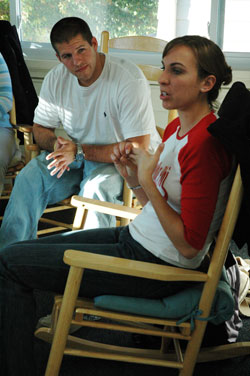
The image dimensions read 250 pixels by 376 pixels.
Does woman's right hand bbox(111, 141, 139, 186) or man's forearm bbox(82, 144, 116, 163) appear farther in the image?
man's forearm bbox(82, 144, 116, 163)

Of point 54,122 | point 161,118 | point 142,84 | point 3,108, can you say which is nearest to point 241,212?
point 142,84

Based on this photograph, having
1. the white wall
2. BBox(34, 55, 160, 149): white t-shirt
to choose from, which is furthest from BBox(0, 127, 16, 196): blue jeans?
the white wall

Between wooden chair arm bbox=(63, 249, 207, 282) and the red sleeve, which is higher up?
the red sleeve

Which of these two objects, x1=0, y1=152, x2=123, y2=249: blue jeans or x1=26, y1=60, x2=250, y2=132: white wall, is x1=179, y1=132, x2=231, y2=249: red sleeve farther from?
x1=26, y1=60, x2=250, y2=132: white wall

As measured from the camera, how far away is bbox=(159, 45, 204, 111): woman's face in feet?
3.99

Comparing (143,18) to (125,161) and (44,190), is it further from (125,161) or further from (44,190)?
(125,161)

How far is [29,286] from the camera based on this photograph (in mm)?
1244

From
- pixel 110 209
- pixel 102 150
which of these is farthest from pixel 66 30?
pixel 110 209

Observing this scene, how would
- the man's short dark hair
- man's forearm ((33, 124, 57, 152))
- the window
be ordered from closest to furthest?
the man's short dark hair
man's forearm ((33, 124, 57, 152))
the window

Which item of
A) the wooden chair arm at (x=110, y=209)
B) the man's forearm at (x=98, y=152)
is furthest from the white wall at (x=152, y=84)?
the wooden chair arm at (x=110, y=209)

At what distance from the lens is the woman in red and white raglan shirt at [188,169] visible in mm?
1101

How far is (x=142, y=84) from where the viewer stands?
2064mm

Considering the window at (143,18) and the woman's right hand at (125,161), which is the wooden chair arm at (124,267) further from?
the window at (143,18)

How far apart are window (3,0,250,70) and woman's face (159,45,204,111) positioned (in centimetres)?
218
